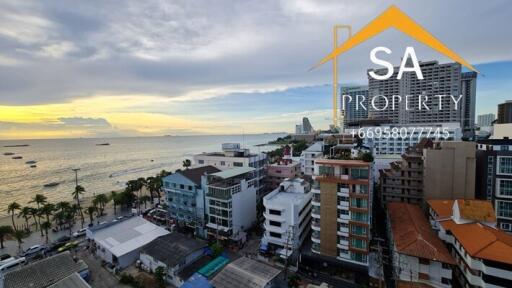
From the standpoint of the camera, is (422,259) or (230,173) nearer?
(422,259)

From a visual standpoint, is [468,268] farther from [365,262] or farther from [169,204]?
[169,204]

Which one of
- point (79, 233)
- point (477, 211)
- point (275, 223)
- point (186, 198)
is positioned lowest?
point (79, 233)

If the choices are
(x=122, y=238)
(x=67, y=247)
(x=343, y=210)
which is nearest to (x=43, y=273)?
(x=122, y=238)

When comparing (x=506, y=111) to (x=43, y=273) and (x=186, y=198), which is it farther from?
(x=43, y=273)

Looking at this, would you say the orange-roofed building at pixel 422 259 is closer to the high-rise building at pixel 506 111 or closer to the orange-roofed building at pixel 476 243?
the orange-roofed building at pixel 476 243

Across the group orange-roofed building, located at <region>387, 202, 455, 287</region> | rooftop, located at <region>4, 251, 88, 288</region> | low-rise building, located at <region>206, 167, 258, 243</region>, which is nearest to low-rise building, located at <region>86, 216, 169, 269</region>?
rooftop, located at <region>4, 251, 88, 288</region>

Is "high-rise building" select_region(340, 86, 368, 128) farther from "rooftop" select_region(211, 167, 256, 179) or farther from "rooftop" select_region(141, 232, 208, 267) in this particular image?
"rooftop" select_region(141, 232, 208, 267)
